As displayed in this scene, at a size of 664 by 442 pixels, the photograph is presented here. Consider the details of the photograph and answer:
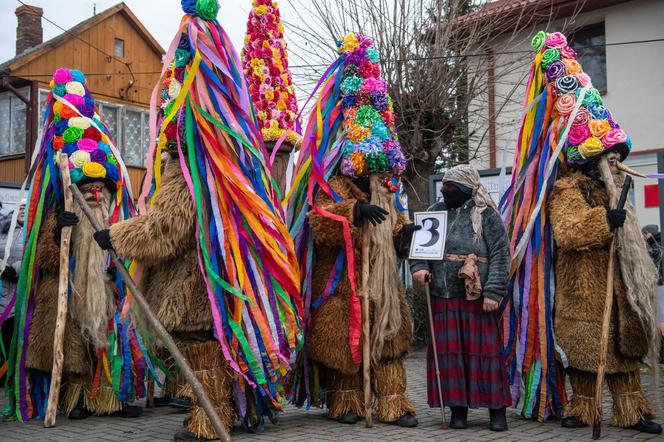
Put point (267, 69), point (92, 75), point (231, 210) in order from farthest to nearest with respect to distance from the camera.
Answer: point (92, 75)
point (267, 69)
point (231, 210)

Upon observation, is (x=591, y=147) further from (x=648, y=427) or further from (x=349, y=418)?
(x=349, y=418)

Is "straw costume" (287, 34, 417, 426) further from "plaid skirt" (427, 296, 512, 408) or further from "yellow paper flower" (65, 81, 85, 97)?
"yellow paper flower" (65, 81, 85, 97)

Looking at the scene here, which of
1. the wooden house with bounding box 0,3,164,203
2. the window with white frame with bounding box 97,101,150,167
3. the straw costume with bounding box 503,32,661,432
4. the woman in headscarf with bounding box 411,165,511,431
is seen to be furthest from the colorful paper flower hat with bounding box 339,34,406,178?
the window with white frame with bounding box 97,101,150,167

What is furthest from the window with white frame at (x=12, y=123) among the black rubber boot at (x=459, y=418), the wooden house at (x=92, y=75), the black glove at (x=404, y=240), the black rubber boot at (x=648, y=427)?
the black rubber boot at (x=648, y=427)

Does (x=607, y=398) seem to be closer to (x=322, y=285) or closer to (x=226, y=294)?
(x=322, y=285)

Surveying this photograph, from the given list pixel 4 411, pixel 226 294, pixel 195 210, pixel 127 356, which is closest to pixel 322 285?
pixel 226 294

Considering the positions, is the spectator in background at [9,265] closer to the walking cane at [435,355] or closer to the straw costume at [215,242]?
the straw costume at [215,242]

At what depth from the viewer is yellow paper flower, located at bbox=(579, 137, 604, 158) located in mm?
4980

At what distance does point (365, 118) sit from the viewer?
527 centimetres

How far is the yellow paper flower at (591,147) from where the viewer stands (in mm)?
4980

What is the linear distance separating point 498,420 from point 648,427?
37.7 inches

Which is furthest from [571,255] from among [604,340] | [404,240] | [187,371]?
[187,371]

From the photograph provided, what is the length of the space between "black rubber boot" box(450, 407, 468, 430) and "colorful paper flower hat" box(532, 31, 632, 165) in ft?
6.34

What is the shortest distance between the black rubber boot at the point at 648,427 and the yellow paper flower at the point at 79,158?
14.5 feet
